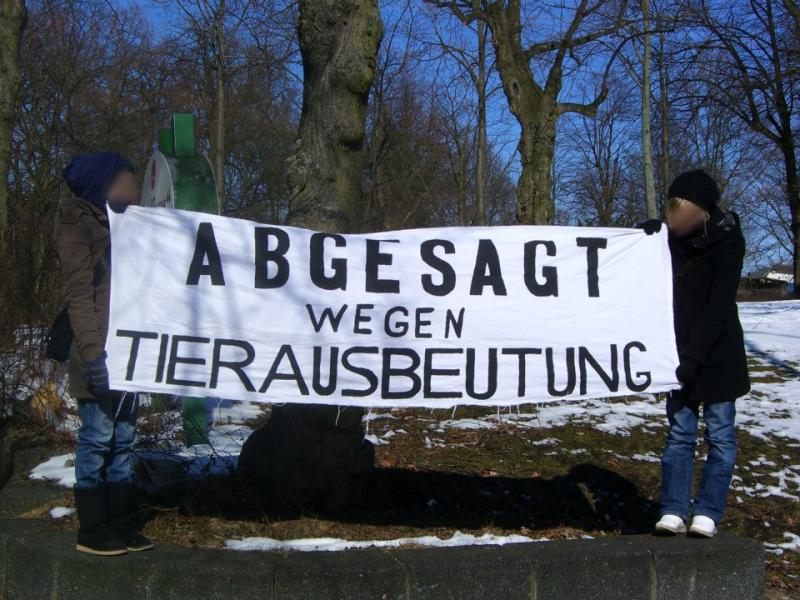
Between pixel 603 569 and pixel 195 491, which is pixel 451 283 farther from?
pixel 195 491

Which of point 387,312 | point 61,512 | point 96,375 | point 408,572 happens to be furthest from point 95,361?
point 408,572

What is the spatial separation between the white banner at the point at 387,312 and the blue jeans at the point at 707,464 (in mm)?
210

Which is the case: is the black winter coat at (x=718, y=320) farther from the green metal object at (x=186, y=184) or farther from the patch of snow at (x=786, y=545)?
the green metal object at (x=186, y=184)

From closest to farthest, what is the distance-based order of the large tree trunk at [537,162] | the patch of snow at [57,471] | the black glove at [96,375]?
the black glove at [96,375]
the patch of snow at [57,471]
the large tree trunk at [537,162]

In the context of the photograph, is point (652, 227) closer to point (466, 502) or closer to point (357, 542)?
point (466, 502)

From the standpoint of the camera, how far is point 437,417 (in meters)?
6.87

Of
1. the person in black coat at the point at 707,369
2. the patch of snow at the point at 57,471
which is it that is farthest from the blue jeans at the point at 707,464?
the patch of snow at the point at 57,471

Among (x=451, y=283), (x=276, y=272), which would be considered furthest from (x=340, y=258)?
(x=451, y=283)

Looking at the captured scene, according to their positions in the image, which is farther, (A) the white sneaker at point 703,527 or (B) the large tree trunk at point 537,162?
(B) the large tree trunk at point 537,162

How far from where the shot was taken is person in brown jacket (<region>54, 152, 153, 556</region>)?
3568 millimetres

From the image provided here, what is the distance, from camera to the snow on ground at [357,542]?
12.8 ft

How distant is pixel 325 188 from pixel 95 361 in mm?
1593

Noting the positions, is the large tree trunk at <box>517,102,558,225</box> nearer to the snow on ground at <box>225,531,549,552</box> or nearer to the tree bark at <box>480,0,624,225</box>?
the tree bark at <box>480,0,624,225</box>

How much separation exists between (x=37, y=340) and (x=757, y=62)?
50.4 feet
